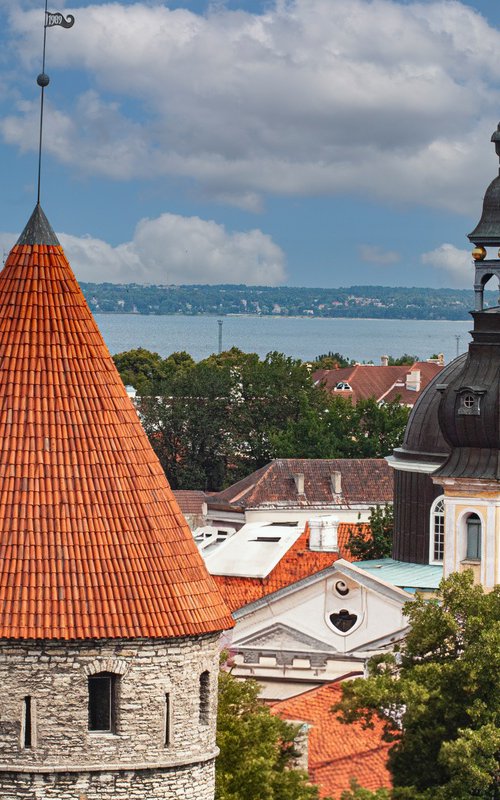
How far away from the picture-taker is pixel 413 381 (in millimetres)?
164750

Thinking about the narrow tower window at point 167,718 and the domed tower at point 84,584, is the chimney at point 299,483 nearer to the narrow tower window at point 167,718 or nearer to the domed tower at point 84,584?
the domed tower at point 84,584

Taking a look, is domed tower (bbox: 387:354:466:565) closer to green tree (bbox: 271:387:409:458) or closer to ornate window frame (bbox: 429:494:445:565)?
ornate window frame (bbox: 429:494:445:565)

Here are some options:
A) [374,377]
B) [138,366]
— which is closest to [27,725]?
[138,366]

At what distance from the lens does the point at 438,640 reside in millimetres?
39750

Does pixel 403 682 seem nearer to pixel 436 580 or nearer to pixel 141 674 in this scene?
pixel 141 674

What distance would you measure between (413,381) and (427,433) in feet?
316

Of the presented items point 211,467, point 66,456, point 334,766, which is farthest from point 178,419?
point 66,456

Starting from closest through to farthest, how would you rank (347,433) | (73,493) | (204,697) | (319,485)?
(73,493) → (204,697) → (319,485) → (347,433)

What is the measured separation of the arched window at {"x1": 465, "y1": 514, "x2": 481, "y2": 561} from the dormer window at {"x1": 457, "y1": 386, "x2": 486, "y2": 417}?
234cm

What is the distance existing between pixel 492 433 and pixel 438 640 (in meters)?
19.5

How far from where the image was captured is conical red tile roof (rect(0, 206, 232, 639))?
102 feet

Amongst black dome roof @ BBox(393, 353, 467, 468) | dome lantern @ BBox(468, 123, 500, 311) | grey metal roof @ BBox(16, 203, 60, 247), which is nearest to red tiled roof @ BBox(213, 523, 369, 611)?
black dome roof @ BBox(393, 353, 467, 468)

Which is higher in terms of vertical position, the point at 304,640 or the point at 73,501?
the point at 73,501

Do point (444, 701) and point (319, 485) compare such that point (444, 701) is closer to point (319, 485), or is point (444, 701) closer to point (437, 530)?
point (437, 530)
